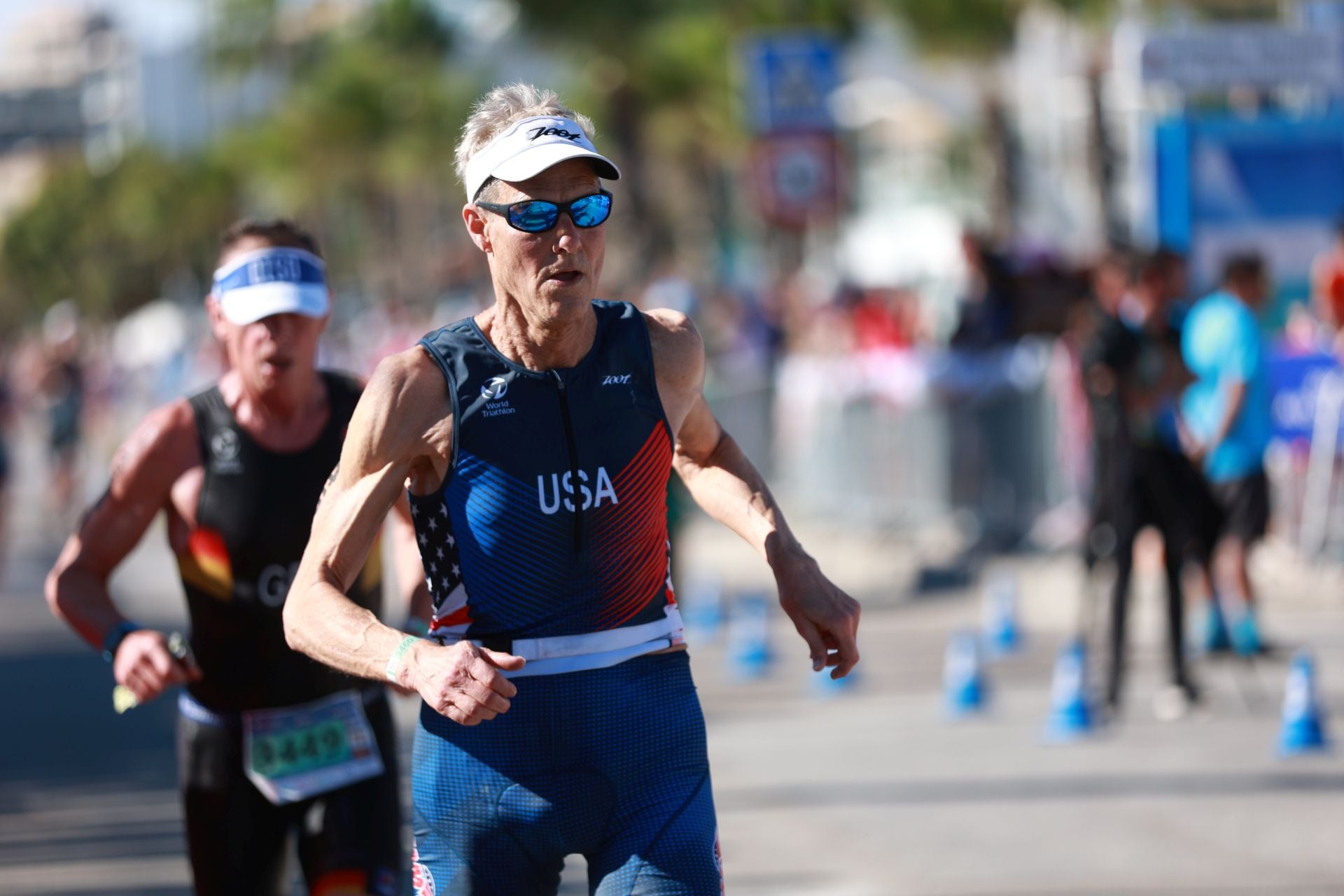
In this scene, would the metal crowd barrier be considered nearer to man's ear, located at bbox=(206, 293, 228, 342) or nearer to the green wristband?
man's ear, located at bbox=(206, 293, 228, 342)

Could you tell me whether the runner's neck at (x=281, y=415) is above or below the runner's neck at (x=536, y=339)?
below

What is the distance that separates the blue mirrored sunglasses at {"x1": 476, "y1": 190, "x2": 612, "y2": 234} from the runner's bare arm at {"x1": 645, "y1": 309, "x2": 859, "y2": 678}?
1.13 feet

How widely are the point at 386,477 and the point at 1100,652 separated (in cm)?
821

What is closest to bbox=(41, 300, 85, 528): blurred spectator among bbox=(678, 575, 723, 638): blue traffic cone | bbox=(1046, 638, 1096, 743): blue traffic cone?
bbox=(678, 575, 723, 638): blue traffic cone

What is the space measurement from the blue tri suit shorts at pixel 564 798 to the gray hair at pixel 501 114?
36.4 inches

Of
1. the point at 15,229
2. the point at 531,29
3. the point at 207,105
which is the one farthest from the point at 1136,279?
the point at 207,105

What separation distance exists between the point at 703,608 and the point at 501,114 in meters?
10.7

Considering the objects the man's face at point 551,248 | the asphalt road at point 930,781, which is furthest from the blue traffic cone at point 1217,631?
the man's face at point 551,248

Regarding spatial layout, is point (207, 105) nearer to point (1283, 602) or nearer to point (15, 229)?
point (15, 229)

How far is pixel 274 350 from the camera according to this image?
526 cm

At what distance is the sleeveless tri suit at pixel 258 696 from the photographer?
5121 millimetres

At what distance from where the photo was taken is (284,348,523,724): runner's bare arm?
148 inches

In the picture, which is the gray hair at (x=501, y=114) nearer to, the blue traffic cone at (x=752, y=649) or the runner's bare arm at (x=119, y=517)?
the runner's bare arm at (x=119, y=517)

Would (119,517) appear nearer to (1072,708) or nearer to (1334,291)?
(1072,708)
